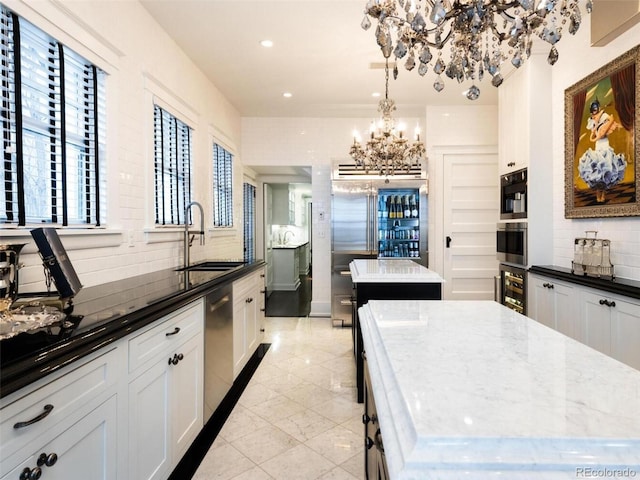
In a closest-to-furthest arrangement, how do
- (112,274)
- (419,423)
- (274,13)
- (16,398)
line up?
(419,423), (16,398), (112,274), (274,13)

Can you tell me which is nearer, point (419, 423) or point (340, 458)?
point (419, 423)

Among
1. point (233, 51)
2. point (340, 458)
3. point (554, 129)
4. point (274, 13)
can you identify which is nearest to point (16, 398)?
point (340, 458)

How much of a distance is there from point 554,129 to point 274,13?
2.64 metres

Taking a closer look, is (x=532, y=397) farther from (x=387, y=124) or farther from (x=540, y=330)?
(x=387, y=124)

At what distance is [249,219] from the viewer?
6137 mm

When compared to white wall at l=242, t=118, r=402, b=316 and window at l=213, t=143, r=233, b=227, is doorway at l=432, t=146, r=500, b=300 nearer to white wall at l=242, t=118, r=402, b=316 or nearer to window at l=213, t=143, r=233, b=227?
white wall at l=242, t=118, r=402, b=316

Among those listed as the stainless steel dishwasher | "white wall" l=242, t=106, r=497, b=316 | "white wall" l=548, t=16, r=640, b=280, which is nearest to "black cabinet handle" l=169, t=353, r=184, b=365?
the stainless steel dishwasher

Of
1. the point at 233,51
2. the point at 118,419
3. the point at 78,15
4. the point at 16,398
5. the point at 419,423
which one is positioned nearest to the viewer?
the point at 419,423

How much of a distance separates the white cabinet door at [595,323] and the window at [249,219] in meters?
4.49

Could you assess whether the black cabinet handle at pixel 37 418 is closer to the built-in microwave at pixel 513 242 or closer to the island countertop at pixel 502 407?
the island countertop at pixel 502 407

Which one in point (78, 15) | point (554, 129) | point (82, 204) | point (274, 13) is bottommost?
point (82, 204)

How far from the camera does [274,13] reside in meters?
2.78

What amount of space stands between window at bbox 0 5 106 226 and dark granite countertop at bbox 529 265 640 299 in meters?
3.12

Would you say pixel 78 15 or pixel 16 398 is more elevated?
pixel 78 15
